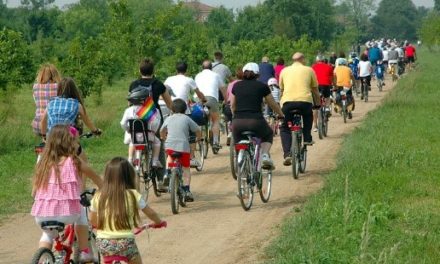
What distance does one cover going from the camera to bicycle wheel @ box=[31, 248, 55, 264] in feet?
23.6

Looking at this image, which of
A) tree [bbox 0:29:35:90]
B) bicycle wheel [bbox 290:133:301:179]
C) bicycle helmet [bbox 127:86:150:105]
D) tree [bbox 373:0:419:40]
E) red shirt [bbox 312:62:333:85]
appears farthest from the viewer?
tree [bbox 373:0:419:40]

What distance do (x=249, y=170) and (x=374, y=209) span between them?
2.23 m

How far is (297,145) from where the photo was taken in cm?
1514

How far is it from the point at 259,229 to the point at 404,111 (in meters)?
15.7

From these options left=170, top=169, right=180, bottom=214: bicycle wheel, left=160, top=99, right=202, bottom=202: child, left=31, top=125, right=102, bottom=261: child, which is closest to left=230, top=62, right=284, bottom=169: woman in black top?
left=160, top=99, right=202, bottom=202: child

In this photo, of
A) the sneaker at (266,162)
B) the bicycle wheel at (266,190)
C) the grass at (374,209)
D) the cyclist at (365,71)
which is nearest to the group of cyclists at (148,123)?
the sneaker at (266,162)

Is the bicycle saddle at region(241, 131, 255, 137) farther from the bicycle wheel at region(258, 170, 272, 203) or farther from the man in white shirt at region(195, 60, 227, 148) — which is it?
the man in white shirt at region(195, 60, 227, 148)

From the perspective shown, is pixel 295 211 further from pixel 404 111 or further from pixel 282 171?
pixel 404 111

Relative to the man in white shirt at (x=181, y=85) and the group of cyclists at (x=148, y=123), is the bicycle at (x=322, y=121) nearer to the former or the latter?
the group of cyclists at (x=148, y=123)

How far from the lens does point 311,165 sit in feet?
54.6

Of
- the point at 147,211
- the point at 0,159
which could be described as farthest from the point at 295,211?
the point at 0,159

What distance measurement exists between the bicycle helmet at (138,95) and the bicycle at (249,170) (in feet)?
4.56

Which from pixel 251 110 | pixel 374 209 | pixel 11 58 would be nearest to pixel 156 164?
pixel 251 110

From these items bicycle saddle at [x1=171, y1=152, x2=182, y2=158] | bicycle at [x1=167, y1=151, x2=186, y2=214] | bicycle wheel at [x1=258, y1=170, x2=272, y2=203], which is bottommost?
bicycle wheel at [x1=258, y1=170, x2=272, y2=203]
